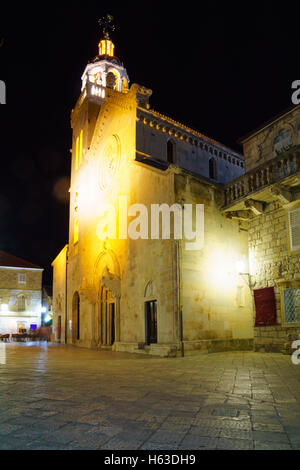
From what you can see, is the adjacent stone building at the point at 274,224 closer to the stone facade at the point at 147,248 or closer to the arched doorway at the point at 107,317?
the stone facade at the point at 147,248

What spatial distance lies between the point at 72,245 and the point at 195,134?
13.2 m

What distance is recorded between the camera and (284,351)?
1334 centimetres

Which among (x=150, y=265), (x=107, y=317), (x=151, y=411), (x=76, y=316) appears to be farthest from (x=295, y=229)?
(x=76, y=316)

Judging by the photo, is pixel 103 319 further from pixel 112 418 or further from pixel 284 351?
pixel 112 418

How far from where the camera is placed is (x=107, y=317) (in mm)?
22344

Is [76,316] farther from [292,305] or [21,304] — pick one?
[21,304]

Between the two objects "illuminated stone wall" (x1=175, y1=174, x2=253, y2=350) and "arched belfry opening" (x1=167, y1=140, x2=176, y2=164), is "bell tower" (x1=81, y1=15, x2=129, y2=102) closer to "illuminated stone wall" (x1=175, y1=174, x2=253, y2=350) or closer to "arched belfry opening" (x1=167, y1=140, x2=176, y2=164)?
"arched belfry opening" (x1=167, y1=140, x2=176, y2=164)

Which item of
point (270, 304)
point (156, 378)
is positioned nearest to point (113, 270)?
point (270, 304)

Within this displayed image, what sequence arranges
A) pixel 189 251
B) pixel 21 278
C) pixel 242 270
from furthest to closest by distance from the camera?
pixel 21 278 < pixel 242 270 < pixel 189 251

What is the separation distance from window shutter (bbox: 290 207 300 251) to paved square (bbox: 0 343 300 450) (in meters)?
6.01

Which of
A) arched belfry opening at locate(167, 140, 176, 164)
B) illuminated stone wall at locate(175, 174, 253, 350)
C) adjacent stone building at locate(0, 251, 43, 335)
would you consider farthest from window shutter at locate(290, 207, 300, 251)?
adjacent stone building at locate(0, 251, 43, 335)

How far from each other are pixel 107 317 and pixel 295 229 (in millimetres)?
12892

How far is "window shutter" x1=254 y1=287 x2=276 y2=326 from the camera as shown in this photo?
47.9 ft

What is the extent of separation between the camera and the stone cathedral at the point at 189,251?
14.4 m
